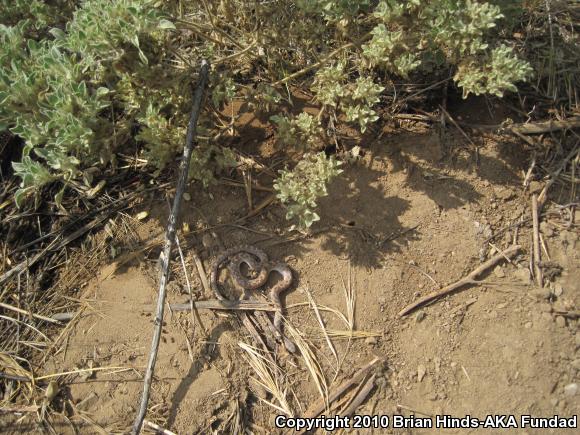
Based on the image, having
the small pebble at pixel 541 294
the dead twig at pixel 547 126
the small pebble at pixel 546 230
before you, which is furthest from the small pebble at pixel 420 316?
the dead twig at pixel 547 126

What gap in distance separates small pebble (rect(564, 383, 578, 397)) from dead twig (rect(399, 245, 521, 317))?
2.30 feet

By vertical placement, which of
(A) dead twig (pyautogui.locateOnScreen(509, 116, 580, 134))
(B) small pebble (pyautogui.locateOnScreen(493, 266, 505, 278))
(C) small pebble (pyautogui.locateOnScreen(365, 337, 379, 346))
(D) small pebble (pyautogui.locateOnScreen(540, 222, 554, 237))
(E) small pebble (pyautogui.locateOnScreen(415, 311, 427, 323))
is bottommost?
(C) small pebble (pyautogui.locateOnScreen(365, 337, 379, 346))

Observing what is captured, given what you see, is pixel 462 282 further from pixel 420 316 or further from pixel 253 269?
pixel 253 269

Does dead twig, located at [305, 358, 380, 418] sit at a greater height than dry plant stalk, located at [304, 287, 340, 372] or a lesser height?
lesser

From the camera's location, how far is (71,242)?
306 cm

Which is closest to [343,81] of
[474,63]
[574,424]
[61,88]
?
[474,63]

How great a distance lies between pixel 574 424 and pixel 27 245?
3.41 metres

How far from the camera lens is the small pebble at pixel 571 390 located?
8.11ft

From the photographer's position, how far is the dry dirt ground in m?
2.57

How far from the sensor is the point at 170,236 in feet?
8.74

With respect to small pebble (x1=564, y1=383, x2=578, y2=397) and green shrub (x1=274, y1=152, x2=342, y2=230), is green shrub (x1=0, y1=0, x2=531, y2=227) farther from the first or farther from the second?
small pebble (x1=564, y1=383, x2=578, y2=397)

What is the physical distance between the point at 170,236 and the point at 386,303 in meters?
1.34

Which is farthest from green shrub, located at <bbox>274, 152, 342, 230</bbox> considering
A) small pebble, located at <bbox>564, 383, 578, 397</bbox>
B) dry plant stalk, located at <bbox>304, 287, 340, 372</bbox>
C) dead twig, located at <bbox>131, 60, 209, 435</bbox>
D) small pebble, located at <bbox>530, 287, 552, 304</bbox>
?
small pebble, located at <bbox>564, 383, 578, 397</bbox>

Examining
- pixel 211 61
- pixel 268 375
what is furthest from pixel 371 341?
pixel 211 61
